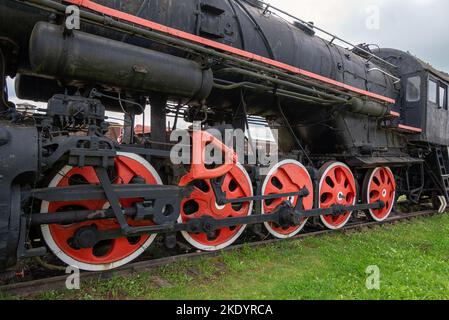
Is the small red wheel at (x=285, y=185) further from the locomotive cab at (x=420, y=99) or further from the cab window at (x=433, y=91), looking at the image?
the cab window at (x=433, y=91)

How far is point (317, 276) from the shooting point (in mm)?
3613

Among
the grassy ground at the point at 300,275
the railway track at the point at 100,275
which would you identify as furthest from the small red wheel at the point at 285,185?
the grassy ground at the point at 300,275

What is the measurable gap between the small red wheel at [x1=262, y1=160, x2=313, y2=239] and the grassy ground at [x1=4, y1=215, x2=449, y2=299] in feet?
0.95

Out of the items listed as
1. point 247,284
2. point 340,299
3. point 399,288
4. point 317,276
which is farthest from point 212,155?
point 399,288

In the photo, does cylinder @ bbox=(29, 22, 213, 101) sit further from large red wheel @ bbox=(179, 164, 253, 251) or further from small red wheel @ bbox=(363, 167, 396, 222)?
small red wheel @ bbox=(363, 167, 396, 222)

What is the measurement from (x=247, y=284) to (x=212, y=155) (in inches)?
56.4

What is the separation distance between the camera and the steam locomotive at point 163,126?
9.51ft

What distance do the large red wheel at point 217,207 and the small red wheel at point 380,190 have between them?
9.51ft

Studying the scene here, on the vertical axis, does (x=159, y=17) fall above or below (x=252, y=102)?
above

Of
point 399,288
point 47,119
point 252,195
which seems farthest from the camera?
point 252,195

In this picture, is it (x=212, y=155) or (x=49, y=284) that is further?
(x=212, y=155)

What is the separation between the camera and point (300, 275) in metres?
3.60
